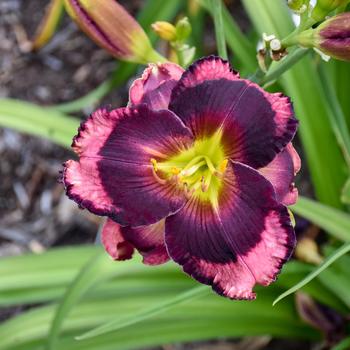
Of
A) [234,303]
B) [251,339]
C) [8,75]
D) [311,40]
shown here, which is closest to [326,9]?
[311,40]

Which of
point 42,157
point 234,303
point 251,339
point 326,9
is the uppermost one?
point 326,9

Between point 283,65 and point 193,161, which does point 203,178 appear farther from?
point 283,65

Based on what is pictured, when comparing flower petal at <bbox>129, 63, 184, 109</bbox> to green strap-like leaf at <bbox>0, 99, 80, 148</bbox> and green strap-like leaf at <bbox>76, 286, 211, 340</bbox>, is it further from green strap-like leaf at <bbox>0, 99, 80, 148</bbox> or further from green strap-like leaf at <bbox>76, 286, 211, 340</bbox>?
green strap-like leaf at <bbox>0, 99, 80, 148</bbox>

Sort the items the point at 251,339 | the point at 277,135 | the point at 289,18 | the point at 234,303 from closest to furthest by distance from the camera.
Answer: the point at 277,135
the point at 289,18
the point at 234,303
the point at 251,339

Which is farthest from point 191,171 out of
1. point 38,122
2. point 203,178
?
point 38,122

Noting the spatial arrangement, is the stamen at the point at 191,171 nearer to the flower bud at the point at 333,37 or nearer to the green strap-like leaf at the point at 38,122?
the flower bud at the point at 333,37

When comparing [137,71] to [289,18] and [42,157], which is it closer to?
[42,157]
